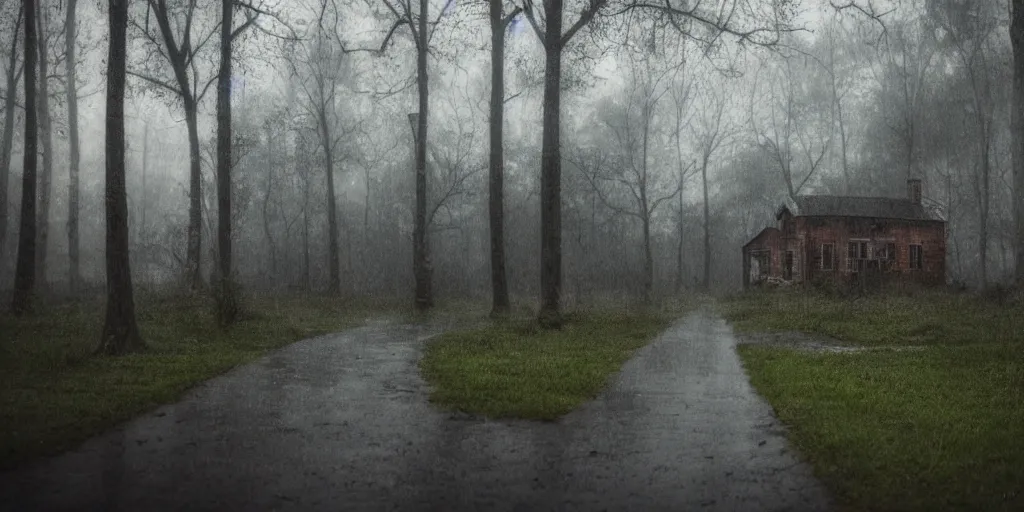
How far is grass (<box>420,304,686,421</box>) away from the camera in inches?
310

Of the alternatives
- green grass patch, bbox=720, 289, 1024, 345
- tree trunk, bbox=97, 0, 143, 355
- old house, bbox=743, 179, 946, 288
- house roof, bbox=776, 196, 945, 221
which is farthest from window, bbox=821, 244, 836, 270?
tree trunk, bbox=97, 0, 143, 355

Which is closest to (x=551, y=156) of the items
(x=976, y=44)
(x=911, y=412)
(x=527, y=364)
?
(x=527, y=364)

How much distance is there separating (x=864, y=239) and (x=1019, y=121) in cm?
1284

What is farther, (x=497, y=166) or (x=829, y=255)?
(x=829, y=255)

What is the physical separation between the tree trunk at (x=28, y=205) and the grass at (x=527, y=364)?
429 inches

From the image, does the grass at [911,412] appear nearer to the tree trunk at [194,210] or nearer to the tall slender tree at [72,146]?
the tree trunk at [194,210]

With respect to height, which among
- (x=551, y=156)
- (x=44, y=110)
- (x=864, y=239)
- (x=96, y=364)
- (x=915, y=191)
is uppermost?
(x=44, y=110)

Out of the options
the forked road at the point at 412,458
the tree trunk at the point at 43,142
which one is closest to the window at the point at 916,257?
the forked road at the point at 412,458

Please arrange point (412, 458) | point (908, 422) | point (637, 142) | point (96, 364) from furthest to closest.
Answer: point (637, 142)
point (96, 364)
point (908, 422)
point (412, 458)

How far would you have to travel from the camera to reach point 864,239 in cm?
3469

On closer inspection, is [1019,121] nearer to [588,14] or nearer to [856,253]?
[856,253]

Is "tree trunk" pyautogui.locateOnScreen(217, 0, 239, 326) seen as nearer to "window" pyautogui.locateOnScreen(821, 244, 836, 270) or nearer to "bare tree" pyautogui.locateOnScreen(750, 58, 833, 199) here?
"window" pyautogui.locateOnScreen(821, 244, 836, 270)

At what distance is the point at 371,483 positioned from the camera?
507 cm

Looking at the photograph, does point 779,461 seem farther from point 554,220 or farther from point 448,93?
point 448,93
